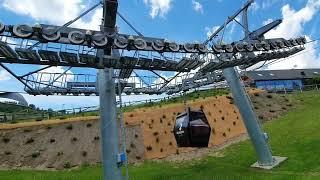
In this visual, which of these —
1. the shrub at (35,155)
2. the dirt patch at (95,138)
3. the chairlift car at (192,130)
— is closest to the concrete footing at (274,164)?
the dirt patch at (95,138)

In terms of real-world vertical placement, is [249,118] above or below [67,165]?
above

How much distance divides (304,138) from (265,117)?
1246cm

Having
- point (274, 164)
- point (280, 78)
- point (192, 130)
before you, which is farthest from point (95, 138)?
point (280, 78)

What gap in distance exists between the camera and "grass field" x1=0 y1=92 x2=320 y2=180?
3138 cm

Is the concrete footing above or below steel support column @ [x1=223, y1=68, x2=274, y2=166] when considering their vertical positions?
below

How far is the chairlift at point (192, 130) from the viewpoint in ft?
81.2

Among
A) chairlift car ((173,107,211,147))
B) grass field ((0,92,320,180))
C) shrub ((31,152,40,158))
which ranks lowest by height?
grass field ((0,92,320,180))

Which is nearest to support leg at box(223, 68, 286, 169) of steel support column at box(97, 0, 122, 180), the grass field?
the grass field

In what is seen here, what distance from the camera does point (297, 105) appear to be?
5888cm

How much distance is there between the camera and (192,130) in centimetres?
2472

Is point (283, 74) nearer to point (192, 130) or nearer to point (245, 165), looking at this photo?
point (245, 165)

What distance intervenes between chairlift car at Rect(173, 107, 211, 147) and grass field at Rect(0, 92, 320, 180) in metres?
6.80

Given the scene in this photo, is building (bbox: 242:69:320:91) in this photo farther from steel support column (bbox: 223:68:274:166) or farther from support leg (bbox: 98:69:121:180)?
support leg (bbox: 98:69:121:180)

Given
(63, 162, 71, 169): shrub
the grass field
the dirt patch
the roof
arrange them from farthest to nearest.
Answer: the roof → the dirt patch → (63, 162, 71, 169): shrub → the grass field
